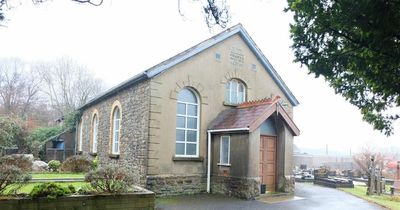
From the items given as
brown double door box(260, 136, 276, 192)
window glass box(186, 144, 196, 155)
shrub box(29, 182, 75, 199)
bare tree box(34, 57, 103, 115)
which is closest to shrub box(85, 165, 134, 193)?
shrub box(29, 182, 75, 199)

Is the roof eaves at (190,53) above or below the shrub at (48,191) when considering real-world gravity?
above

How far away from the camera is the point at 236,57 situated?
17.8 m

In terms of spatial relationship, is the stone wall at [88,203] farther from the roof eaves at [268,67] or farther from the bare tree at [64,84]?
the bare tree at [64,84]

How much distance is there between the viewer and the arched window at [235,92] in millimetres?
17688

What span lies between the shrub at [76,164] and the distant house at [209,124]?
2210 millimetres

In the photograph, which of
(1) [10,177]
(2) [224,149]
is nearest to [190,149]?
(2) [224,149]

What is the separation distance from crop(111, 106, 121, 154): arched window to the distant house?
0.81 m

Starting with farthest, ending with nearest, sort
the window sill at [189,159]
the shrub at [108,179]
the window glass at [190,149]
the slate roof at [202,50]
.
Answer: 1. the window glass at [190,149]
2. the window sill at [189,159]
3. the slate roof at [202,50]
4. the shrub at [108,179]

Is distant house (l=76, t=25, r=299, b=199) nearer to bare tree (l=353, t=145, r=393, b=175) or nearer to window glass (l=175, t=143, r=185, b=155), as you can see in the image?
window glass (l=175, t=143, r=185, b=155)

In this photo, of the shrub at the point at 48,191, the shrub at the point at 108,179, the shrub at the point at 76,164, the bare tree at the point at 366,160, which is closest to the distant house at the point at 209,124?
the shrub at the point at 76,164

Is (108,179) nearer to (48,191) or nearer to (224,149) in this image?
(48,191)

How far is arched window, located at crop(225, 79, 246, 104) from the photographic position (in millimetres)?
17688

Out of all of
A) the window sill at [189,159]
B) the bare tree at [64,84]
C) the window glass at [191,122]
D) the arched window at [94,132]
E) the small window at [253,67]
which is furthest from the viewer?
the bare tree at [64,84]

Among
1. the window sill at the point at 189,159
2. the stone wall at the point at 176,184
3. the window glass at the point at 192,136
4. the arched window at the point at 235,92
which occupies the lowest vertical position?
the stone wall at the point at 176,184
